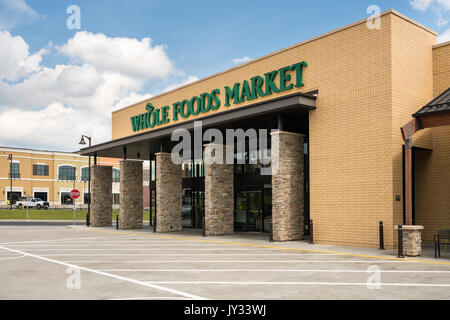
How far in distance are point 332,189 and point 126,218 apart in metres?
15.6

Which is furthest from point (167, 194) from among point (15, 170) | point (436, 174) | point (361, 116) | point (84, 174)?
point (84, 174)

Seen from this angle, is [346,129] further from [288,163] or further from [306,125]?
[306,125]

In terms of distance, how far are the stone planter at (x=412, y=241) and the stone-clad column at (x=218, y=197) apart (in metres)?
10.4

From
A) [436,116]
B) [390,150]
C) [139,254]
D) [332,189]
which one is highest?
[436,116]

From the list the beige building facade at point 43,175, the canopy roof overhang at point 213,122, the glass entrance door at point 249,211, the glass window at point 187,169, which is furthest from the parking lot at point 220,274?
the beige building facade at point 43,175

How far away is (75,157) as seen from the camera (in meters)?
81.7

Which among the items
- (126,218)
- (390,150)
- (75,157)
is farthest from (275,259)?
(75,157)

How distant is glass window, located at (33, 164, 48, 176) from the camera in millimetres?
76812

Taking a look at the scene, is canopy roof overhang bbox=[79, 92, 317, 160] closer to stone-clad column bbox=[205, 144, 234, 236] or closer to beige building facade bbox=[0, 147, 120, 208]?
stone-clad column bbox=[205, 144, 234, 236]

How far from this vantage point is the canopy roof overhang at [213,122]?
17375mm

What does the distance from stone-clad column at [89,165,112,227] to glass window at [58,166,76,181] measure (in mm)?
52606

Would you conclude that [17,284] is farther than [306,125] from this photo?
No

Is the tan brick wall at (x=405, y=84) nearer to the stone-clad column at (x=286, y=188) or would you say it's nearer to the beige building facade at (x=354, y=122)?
the beige building facade at (x=354, y=122)

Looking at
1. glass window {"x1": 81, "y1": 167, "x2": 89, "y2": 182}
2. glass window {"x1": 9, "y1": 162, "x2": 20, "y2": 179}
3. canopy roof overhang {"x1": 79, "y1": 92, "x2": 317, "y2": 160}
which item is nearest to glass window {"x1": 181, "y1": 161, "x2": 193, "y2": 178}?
canopy roof overhang {"x1": 79, "y1": 92, "x2": 317, "y2": 160}
